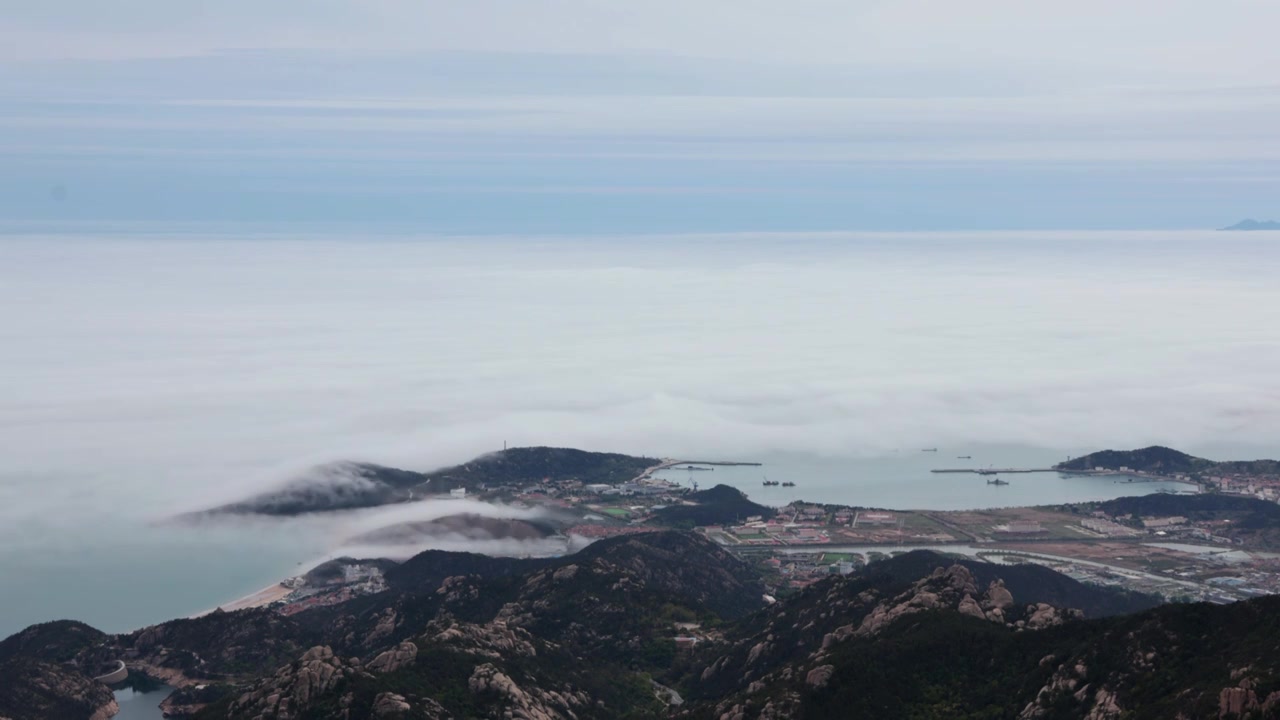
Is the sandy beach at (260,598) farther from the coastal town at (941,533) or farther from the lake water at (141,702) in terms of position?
the lake water at (141,702)

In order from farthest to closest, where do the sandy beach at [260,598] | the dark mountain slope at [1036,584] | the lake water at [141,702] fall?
1. the sandy beach at [260,598]
2. the dark mountain slope at [1036,584]
3. the lake water at [141,702]

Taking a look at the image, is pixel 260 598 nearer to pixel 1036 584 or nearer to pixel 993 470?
pixel 1036 584

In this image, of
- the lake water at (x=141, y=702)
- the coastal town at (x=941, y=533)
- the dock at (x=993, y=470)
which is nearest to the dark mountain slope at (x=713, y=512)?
the coastal town at (x=941, y=533)

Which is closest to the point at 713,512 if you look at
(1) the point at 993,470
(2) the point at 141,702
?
(1) the point at 993,470

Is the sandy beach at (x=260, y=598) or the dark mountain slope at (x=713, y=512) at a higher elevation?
the dark mountain slope at (x=713, y=512)

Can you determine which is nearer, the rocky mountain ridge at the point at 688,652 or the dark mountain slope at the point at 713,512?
the rocky mountain ridge at the point at 688,652

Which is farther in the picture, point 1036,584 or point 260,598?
point 260,598

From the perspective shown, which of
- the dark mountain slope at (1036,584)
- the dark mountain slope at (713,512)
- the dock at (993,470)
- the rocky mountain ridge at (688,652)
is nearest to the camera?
the rocky mountain ridge at (688,652)

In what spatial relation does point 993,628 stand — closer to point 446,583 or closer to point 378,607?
point 446,583

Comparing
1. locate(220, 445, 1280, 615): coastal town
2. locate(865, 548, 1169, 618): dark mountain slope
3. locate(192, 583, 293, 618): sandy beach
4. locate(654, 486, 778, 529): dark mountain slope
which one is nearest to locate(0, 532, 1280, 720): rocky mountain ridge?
locate(865, 548, 1169, 618): dark mountain slope

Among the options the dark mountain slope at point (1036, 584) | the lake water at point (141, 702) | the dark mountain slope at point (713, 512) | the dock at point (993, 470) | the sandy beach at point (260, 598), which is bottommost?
the lake water at point (141, 702)

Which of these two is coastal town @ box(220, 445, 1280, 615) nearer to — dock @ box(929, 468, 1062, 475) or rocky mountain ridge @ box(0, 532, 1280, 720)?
rocky mountain ridge @ box(0, 532, 1280, 720)

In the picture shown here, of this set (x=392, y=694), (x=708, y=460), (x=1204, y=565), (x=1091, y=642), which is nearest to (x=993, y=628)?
(x=1091, y=642)
